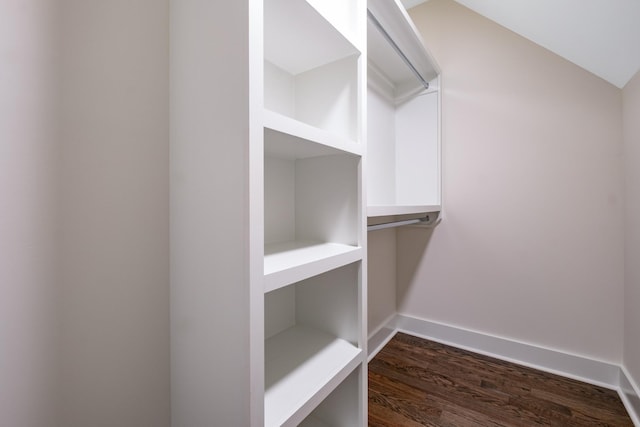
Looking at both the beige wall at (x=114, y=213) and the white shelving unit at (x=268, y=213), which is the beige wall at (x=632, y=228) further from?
the beige wall at (x=114, y=213)

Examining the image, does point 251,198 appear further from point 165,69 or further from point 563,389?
point 563,389

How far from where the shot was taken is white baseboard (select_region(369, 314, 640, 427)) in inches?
51.1

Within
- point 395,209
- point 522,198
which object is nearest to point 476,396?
point 395,209

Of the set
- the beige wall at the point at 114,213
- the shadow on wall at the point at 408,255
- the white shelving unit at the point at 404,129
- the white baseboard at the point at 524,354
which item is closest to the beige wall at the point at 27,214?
the beige wall at the point at 114,213

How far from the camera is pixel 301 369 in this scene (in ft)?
2.40

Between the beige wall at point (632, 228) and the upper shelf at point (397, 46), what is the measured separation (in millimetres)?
963

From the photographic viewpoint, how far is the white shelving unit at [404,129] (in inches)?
63.7

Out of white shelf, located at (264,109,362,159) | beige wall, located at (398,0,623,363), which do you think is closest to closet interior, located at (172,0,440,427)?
white shelf, located at (264,109,362,159)

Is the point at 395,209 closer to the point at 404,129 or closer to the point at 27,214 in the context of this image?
the point at 404,129

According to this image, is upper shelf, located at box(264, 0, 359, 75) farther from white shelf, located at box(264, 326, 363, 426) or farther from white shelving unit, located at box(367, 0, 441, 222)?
white shelf, located at box(264, 326, 363, 426)

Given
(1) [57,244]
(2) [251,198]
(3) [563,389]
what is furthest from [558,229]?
(1) [57,244]

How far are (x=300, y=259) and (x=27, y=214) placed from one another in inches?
21.4

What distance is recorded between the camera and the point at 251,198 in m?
0.49

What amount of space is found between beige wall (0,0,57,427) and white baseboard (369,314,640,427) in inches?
61.2
